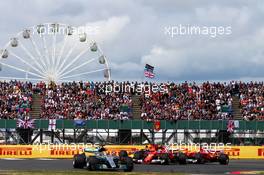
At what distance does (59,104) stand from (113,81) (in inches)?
225

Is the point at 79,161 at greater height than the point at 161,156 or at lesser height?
lesser

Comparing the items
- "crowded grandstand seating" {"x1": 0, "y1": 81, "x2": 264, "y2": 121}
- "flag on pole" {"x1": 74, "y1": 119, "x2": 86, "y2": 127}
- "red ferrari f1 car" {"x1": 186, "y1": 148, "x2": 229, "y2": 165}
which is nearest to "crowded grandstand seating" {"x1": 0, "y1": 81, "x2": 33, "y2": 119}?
"crowded grandstand seating" {"x1": 0, "y1": 81, "x2": 264, "y2": 121}

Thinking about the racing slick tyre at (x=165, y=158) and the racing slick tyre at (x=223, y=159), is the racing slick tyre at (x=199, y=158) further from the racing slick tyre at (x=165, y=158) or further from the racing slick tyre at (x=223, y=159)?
the racing slick tyre at (x=165, y=158)

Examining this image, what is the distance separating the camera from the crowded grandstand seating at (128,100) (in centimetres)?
5197

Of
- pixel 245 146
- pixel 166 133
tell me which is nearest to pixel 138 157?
pixel 245 146

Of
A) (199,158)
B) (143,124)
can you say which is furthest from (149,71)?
(199,158)

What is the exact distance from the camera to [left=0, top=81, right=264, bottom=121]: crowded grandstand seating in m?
52.0

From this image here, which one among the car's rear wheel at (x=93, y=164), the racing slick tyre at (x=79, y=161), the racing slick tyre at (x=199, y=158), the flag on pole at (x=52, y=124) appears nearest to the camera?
the car's rear wheel at (x=93, y=164)

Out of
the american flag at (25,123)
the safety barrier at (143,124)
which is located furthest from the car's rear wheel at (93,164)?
the american flag at (25,123)

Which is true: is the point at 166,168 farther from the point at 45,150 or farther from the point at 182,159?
the point at 45,150

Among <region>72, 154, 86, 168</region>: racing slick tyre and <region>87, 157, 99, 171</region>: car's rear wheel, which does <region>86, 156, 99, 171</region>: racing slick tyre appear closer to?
<region>87, 157, 99, 171</region>: car's rear wheel

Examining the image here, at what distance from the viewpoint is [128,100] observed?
54.0 m

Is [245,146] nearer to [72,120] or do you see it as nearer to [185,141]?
[185,141]

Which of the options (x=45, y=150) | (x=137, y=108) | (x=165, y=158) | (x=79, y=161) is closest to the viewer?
(x=79, y=161)
